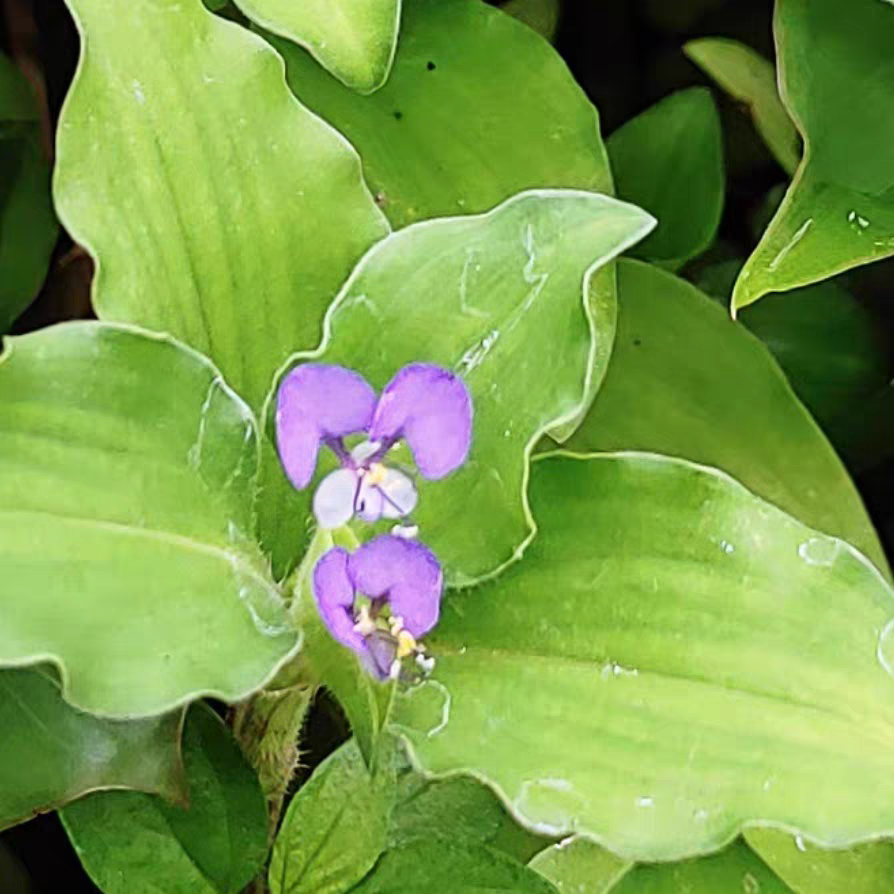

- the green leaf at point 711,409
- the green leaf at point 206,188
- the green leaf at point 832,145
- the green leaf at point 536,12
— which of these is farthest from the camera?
the green leaf at point 536,12

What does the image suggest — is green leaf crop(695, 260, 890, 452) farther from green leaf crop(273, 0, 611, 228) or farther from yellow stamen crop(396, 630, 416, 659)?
yellow stamen crop(396, 630, 416, 659)

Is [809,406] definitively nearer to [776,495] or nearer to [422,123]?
[776,495]

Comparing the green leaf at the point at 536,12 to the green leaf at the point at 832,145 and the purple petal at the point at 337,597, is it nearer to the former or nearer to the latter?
the green leaf at the point at 832,145

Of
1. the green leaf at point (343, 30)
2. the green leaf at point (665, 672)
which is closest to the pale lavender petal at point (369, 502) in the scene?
the green leaf at point (665, 672)

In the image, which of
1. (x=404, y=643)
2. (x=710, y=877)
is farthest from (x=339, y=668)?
(x=710, y=877)

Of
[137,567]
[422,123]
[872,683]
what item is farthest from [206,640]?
[422,123]
